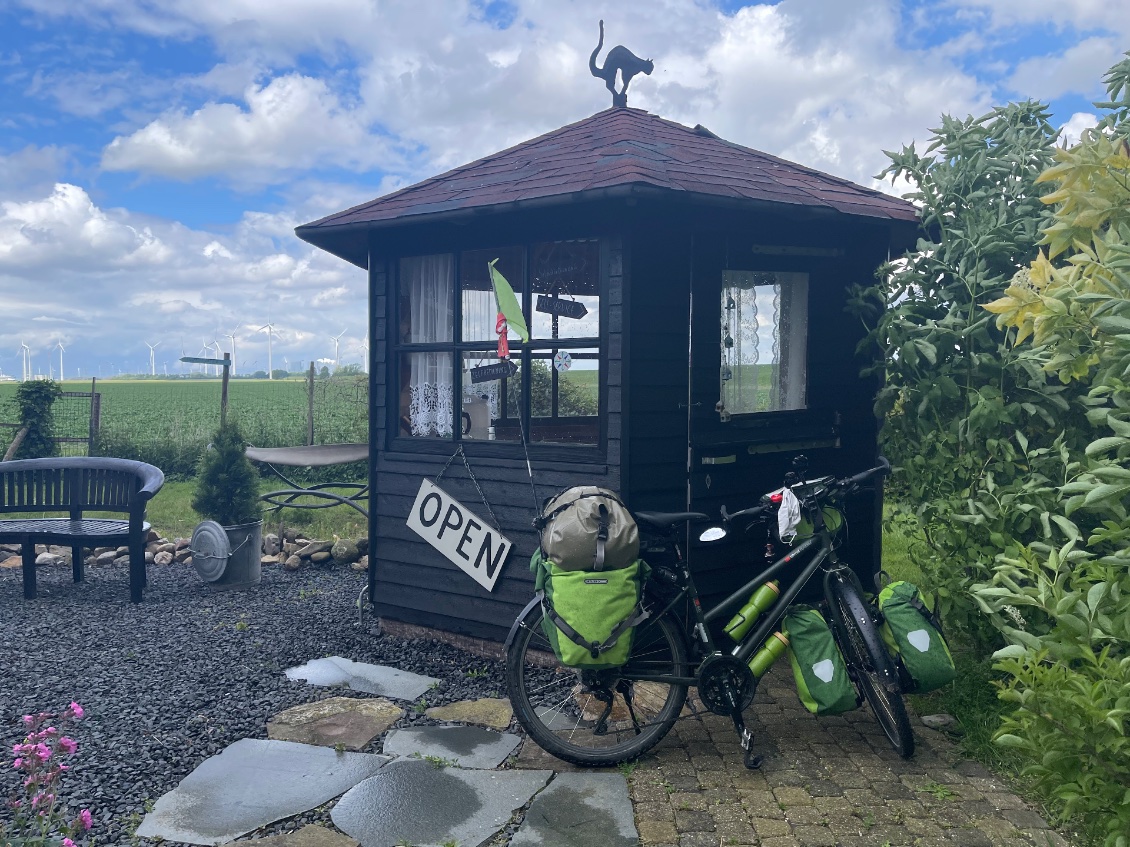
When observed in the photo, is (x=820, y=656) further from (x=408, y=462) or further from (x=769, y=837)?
(x=408, y=462)

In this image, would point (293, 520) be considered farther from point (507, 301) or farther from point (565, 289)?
point (565, 289)

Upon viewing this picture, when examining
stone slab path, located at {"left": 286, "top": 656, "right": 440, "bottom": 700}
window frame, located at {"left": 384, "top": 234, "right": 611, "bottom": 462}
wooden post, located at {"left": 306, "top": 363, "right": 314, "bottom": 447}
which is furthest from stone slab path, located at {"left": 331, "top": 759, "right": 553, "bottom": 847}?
wooden post, located at {"left": 306, "top": 363, "right": 314, "bottom": 447}

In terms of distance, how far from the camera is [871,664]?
404cm

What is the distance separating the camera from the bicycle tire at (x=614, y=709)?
3.95m

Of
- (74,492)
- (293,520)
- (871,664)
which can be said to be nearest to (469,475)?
(871,664)

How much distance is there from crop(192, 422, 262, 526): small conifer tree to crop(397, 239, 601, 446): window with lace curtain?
8.26 ft

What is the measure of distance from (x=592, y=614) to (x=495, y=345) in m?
2.25

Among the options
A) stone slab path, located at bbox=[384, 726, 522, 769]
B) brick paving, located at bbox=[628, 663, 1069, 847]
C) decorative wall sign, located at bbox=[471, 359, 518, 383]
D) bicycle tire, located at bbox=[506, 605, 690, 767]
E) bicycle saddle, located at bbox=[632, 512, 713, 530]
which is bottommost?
stone slab path, located at bbox=[384, 726, 522, 769]

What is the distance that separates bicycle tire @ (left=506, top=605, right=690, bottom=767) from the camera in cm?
395

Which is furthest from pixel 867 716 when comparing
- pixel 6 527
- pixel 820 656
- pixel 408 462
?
pixel 6 527

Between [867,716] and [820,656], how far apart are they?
2.52 feet

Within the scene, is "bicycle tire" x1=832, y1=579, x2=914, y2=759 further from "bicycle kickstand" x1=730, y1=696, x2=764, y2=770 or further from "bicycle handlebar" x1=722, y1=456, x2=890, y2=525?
"bicycle kickstand" x1=730, y1=696, x2=764, y2=770

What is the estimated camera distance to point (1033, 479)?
4.30 m

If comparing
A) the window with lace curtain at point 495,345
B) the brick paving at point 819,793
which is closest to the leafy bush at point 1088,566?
the brick paving at point 819,793
